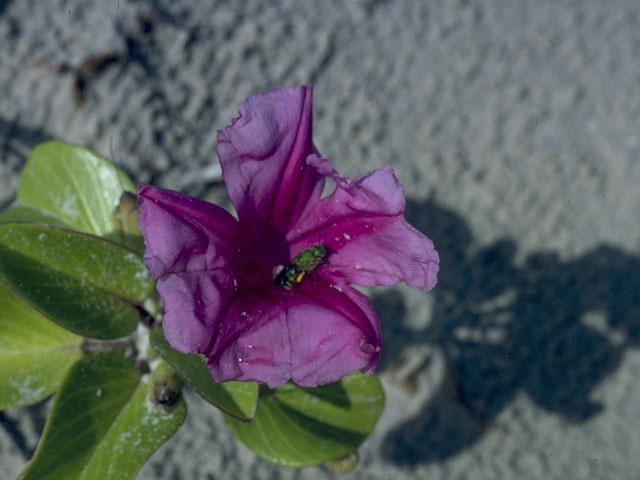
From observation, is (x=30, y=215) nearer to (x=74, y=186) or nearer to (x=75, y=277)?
(x=74, y=186)

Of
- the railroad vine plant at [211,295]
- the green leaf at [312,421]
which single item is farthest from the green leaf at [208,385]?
the green leaf at [312,421]

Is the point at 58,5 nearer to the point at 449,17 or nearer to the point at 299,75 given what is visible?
the point at 299,75

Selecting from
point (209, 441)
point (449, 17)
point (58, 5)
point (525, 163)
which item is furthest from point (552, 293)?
point (58, 5)

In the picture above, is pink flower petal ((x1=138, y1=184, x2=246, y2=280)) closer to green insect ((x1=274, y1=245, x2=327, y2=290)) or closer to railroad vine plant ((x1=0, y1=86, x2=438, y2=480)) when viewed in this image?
railroad vine plant ((x1=0, y1=86, x2=438, y2=480))

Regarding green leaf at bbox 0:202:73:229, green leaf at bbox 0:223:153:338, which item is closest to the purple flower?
green leaf at bbox 0:223:153:338

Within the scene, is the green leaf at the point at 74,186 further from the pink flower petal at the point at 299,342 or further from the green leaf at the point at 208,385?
the pink flower petal at the point at 299,342
